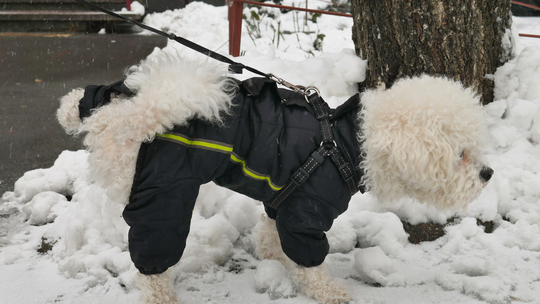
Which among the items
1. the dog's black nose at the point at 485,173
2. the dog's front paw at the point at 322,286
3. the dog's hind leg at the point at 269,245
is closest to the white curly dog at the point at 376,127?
the dog's black nose at the point at 485,173

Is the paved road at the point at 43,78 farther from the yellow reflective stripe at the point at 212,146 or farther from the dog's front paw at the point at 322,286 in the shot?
the dog's front paw at the point at 322,286

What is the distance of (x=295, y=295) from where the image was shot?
2.35 meters

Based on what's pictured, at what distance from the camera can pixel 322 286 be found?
2273 mm

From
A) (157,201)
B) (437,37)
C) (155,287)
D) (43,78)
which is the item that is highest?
(437,37)

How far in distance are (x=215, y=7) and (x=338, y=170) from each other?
8030 millimetres

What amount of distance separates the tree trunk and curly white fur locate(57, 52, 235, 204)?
5.15ft

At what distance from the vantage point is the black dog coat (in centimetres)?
195

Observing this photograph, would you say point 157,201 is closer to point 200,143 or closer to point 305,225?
point 200,143

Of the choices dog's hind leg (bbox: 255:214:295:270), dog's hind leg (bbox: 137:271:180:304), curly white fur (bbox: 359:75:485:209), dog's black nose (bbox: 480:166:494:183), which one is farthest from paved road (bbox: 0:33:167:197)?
dog's black nose (bbox: 480:166:494:183)

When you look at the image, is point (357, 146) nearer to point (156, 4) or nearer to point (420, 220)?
point (420, 220)

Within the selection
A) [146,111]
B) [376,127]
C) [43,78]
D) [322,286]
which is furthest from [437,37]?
[43,78]

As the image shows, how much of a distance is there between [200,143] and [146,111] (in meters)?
0.29

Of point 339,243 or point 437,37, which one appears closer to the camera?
point 339,243

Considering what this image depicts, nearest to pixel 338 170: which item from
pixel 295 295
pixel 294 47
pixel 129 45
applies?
pixel 295 295
